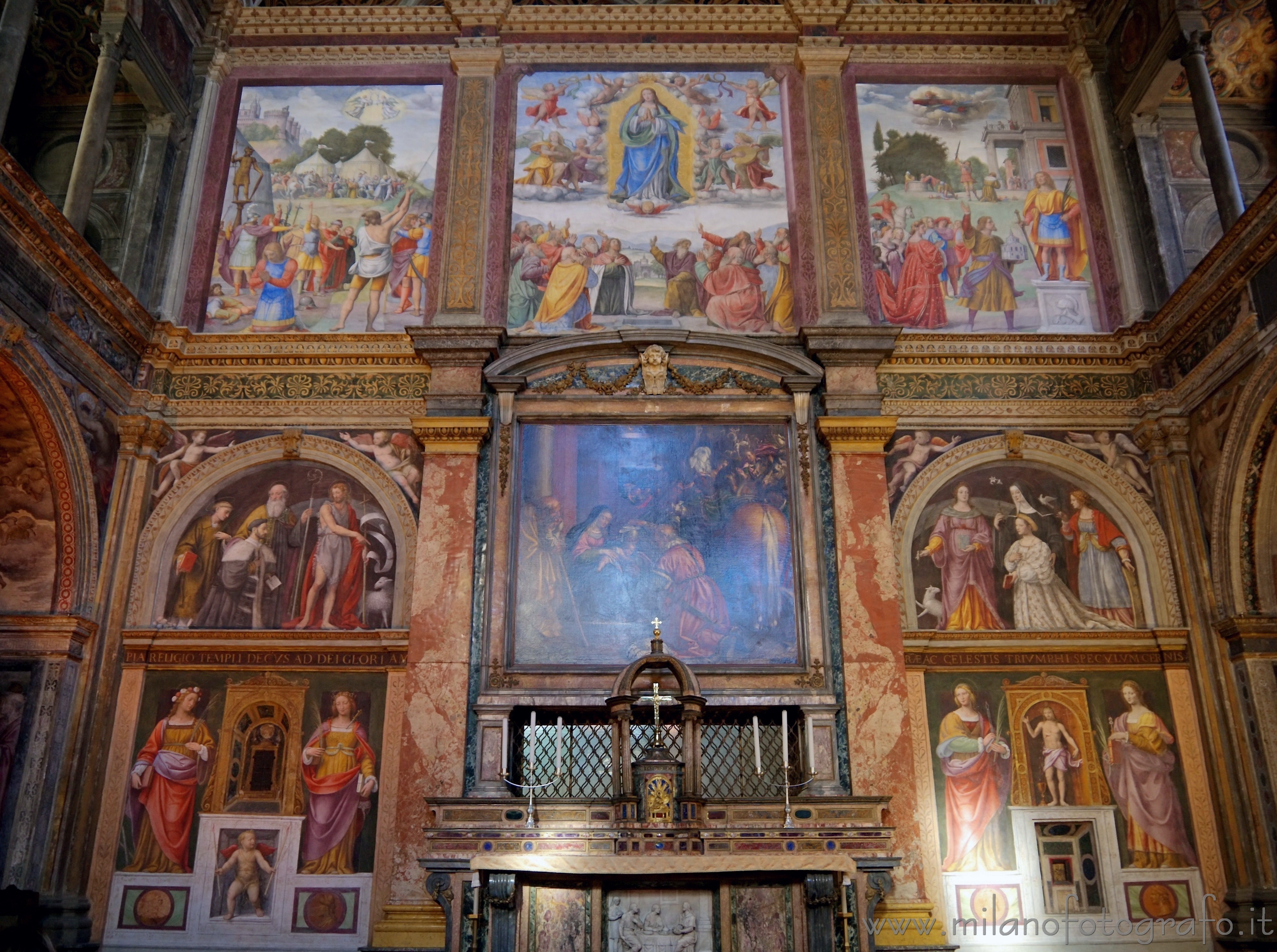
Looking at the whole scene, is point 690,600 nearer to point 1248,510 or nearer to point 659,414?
point 659,414

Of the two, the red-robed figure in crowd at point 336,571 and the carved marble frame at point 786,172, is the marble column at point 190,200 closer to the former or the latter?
the red-robed figure in crowd at point 336,571

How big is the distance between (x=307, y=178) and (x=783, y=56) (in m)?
6.55

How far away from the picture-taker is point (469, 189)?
14211mm

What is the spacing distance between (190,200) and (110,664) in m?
5.94

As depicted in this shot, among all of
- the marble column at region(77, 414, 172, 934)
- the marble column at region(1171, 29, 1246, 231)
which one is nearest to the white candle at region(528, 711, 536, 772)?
the marble column at region(77, 414, 172, 934)

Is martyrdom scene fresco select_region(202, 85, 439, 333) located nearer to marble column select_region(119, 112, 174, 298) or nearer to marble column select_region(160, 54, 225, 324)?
marble column select_region(160, 54, 225, 324)

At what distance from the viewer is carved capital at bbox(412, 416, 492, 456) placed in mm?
12727

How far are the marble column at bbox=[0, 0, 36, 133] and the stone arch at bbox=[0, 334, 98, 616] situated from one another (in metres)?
2.70

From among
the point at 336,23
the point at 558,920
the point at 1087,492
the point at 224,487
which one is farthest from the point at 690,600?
the point at 336,23

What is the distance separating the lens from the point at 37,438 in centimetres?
1148

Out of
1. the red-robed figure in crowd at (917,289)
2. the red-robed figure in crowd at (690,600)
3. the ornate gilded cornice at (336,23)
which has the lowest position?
the red-robed figure in crowd at (690,600)

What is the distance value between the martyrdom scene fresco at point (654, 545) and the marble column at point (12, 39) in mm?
6161

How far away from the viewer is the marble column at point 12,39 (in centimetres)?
1102

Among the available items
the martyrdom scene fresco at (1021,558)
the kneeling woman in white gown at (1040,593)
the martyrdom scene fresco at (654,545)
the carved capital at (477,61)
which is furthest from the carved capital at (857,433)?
the carved capital at (477,61)
